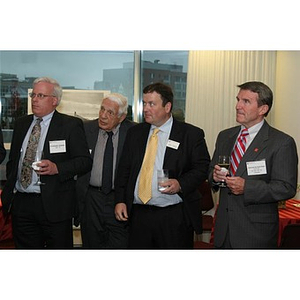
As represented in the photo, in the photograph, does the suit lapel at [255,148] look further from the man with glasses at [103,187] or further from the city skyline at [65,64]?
the city skyline at [65,64]

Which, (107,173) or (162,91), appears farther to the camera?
(107,173)

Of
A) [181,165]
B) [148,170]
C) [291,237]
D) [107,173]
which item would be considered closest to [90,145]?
[107,173]

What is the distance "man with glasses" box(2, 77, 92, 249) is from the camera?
351 cm

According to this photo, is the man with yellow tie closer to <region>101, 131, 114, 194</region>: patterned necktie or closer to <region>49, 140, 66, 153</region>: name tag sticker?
<region>101, 131, 114, 194</region>: patterned necktie

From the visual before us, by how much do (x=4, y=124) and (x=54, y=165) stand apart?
161 inches

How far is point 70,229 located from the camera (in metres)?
3.70

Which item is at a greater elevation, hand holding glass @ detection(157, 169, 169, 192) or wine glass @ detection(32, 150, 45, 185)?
wine glass @ detection(32, 150, 45, 185)

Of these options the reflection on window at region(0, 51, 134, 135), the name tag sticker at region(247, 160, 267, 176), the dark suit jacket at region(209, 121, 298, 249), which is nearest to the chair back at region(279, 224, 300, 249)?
the dark suit jacket at region(209, 121, 298, 249)

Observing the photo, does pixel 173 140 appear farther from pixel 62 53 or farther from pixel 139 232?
pixel 62 53

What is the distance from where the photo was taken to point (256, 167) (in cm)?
305

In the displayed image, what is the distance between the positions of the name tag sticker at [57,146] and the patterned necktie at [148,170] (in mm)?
616

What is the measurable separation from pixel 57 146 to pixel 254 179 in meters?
1.46

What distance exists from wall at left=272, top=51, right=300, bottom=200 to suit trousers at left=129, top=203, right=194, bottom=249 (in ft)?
8.83

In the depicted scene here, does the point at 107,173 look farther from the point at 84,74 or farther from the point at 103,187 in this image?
the point at 84,74
